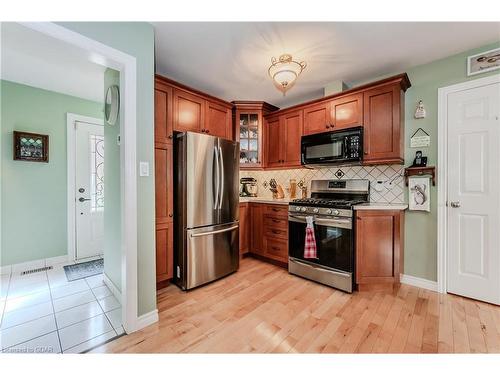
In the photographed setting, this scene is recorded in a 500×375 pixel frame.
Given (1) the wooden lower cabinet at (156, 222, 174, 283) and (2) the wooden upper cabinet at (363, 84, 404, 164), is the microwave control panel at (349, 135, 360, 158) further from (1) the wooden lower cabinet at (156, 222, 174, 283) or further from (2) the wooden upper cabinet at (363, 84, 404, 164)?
(1) the wooden lower cabinet at (156, 222, 174, 283)

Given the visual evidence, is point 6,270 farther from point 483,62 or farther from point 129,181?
point 483,62

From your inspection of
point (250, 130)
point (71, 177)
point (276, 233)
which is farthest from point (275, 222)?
point (71, 177)

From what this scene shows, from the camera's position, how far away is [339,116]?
8.67 ft

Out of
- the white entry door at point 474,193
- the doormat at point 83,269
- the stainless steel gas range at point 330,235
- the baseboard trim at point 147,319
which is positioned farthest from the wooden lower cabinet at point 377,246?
the doormat at point 83,269

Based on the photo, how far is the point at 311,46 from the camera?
2.02 meters

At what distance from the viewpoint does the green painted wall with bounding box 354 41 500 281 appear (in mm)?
2230

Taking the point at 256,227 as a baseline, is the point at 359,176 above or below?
above

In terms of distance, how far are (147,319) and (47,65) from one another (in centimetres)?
288

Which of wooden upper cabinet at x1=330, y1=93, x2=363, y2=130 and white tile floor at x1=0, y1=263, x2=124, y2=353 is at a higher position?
wooden upper cabinet at x1=330, y1=93, x2=363, y2=130

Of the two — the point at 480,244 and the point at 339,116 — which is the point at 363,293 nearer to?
the point at 480,244

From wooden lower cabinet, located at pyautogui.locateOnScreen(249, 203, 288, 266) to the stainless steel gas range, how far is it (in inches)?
6.6

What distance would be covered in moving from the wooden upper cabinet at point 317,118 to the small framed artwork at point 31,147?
357 cm

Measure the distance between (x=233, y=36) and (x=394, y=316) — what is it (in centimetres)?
279

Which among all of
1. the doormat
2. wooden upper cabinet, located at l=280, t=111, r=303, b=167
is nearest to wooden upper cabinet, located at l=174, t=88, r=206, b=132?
wooden upper cabinet, located at l=280, t=111, r=303, b=167
